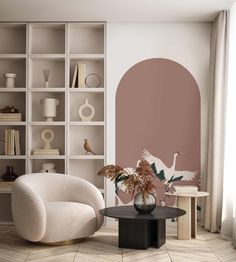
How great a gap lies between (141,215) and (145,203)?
13 centimetres

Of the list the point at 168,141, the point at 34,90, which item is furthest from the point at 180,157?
the point at 34,90

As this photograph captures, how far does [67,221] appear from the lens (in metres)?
5.03

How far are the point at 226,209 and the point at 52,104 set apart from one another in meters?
2.48

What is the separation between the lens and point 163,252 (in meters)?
4.82

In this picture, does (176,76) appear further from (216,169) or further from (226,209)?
(226,209)

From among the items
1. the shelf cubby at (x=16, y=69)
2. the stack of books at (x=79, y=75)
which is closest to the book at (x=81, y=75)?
the stack of books at (x=79, y=75)

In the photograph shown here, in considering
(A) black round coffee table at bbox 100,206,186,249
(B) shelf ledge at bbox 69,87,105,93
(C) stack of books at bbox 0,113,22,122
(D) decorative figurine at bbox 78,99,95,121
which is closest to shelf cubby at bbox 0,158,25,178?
(C) stack of books at bbox 0,113,22,122

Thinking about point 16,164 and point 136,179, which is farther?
point 16,164

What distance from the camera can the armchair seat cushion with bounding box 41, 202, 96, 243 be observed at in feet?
16.4

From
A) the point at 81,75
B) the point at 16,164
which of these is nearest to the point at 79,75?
the point at 81,75

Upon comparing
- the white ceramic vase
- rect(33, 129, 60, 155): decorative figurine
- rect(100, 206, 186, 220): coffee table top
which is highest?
the white ceramic vase

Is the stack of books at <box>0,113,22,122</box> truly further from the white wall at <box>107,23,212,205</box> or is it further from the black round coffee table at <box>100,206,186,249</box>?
the black round coffee table at <box>100,206,186,249</box>

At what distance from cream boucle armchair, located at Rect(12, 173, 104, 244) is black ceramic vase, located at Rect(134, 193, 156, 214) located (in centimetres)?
55

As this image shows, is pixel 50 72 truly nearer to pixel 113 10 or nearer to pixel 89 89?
pixel 89 89
